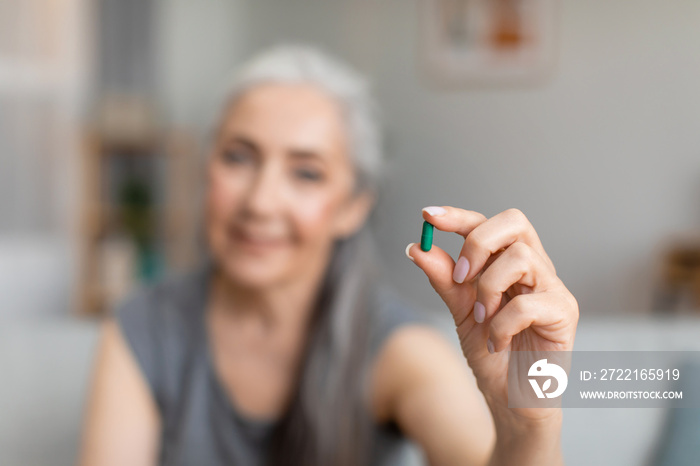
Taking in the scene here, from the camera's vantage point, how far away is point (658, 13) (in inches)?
73.7

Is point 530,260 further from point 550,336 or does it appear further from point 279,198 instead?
point 279,198

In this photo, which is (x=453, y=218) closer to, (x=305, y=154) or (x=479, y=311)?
(x=479, y=311)

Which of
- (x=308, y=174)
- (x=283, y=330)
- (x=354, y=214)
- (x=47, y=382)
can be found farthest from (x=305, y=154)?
(x=47, y=382)

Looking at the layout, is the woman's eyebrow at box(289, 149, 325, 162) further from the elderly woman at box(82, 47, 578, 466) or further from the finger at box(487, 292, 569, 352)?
the finger at box(487, 292, 569, 352)

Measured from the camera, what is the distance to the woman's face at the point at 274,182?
678 mm

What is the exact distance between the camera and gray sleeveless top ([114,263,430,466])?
734mm

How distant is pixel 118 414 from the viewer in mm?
688

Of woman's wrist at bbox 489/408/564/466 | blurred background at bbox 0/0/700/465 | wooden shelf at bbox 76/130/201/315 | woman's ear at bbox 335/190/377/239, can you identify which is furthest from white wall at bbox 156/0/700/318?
woman's wrist at bbox 489/408/564/466

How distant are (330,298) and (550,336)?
514mm

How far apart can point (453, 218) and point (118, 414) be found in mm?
574

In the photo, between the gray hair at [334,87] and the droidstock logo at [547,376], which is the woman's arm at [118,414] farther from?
the droidstock logo at [547,376]

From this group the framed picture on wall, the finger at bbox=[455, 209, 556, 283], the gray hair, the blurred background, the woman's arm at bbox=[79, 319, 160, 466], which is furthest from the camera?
the framed picture on wall

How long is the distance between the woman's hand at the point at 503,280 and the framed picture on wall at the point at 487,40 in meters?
2.00

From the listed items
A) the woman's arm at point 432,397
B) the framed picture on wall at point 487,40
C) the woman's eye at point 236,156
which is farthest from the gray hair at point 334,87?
the framed picture on wall at point 487,40
